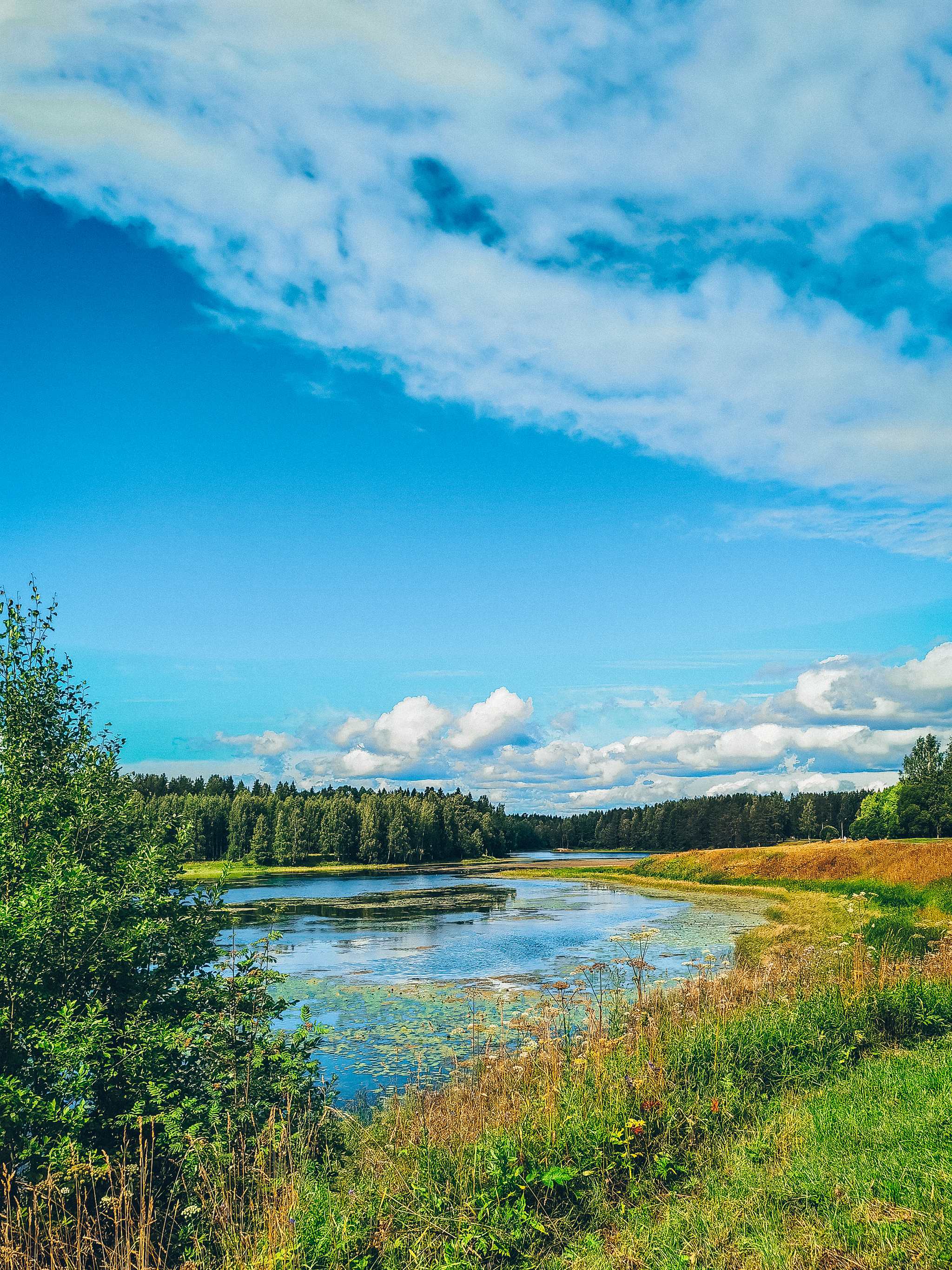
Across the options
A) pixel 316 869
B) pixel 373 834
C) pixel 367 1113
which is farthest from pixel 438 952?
pixel 373 834

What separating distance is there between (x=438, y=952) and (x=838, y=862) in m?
27.6

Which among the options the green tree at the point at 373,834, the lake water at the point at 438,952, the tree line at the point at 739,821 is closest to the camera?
the lake water at the point at 438,952

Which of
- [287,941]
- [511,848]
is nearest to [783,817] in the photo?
[511,848]

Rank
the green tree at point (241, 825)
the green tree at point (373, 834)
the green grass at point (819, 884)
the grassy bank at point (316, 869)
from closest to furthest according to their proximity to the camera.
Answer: the green grass at point (819, 884)
the grassy bank at point (316, 869)
the green tree at point (373, 834)
the green tree at point (241, 825)

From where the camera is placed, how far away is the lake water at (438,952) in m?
15.8

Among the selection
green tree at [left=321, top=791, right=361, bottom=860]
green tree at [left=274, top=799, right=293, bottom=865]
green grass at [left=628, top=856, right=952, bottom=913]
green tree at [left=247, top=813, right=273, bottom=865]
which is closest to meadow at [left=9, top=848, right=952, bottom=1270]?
green grass at [left=628, top=856, right=952, bottom=913]

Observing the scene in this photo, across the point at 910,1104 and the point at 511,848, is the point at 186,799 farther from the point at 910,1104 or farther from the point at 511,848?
the point at 910,1104

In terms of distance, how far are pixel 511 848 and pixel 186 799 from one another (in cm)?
9651

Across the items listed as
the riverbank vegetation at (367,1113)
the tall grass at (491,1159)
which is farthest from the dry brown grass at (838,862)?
the tall grass at (491,1159)

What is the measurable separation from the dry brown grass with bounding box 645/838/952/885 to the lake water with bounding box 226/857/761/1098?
590 centimetres

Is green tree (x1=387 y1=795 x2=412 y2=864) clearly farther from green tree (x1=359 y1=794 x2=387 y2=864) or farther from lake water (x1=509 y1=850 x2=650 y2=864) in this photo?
lake water (x1=509 y1=850 x2=650 y2=864)

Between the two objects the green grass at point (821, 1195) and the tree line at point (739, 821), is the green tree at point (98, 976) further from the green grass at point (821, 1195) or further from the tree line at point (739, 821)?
the tree line at point (739, 821)

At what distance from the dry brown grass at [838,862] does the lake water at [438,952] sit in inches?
232

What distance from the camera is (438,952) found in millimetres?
29266
